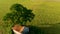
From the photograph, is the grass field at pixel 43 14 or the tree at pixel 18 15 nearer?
the tree at pixel 18 15

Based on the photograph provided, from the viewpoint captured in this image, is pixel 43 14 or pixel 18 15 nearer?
pixel 18 15

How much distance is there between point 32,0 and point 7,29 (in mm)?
1089

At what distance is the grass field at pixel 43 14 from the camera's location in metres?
3.07

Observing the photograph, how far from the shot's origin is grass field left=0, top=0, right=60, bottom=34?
121 inches

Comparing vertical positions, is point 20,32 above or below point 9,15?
below

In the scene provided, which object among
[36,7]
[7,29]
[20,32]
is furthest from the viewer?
[36,7]

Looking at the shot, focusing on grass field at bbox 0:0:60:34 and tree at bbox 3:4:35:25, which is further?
grass field at bbox 0:0:60:34

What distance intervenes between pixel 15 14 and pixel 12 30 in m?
0.24

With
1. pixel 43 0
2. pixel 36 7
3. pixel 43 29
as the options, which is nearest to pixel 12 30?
pixel 43 29

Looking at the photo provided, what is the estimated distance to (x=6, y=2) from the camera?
3789mm

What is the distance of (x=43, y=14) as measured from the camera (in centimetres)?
346

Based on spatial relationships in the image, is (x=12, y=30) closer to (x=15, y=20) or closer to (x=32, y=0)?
(x=15, y=20)

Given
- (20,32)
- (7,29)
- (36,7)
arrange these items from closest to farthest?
(20,32)
(7,29)
(36,7)

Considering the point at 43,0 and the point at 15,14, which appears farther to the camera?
the point at 43,0
